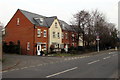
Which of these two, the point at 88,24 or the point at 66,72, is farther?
the point at 88,24

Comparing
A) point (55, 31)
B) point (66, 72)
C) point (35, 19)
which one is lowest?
point (66, 72)

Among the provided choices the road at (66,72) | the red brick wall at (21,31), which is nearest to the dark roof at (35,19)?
the red brick wall at (21,31)

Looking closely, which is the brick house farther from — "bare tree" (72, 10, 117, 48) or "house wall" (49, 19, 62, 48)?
"bare tree" (72, 10, 117, 48)

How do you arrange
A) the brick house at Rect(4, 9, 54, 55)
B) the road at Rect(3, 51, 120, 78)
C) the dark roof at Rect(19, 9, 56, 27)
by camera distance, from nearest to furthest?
1. the road at Rect(3, 51, 120, 78)
2. the brick house at Rect(4, 9, 54, 55)
3. the dark roof at Rect(19, 9, 56, 27)

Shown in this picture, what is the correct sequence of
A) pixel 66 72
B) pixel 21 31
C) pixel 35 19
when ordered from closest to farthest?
pixel 66 72 < pixel 21 31 < pixel 35 19

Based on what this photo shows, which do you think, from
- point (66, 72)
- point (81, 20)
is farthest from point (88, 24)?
point (66, 72)

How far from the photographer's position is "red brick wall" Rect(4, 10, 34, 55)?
35812 millimetres

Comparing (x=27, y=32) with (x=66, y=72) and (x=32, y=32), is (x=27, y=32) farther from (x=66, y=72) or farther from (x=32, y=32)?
(x=66, y=72)

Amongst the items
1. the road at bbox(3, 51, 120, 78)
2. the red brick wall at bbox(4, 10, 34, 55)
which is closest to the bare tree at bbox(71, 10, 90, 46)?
the red brick wall at bbox(4, 10, 34, 55)

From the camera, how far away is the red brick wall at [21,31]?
3581 centimetres

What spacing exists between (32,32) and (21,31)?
316 cm

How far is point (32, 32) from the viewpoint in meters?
35.5

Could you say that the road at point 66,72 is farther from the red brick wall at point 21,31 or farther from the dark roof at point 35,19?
the dark roof at point 35,19

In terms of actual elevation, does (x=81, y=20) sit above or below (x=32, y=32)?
above
